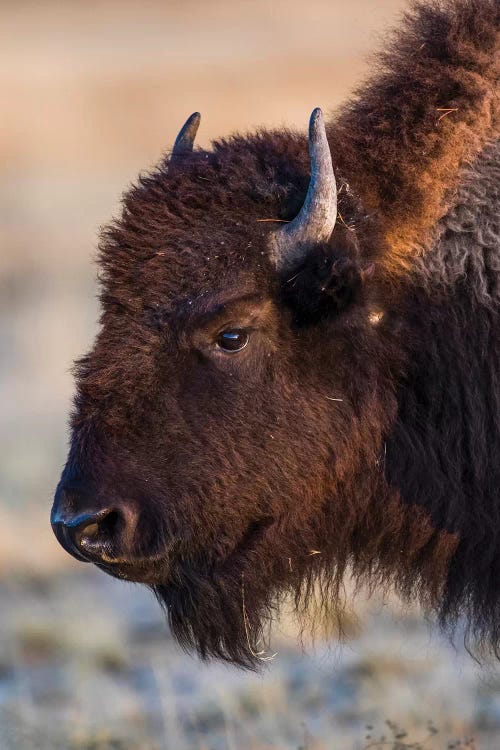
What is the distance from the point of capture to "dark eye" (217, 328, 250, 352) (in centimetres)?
430

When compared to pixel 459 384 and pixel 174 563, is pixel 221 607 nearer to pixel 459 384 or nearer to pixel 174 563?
pixel 174 563

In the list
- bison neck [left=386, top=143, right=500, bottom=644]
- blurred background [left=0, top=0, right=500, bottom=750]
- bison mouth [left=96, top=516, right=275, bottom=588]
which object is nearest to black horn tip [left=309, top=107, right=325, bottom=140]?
bison neck [left=386, top=143, right=500, bottom=644]

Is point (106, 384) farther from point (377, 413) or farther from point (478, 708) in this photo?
point (478, 708)

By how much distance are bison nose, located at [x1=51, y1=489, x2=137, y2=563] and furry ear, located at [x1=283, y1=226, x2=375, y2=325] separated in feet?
2.91

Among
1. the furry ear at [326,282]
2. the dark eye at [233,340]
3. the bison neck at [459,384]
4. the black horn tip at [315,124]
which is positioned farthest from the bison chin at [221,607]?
the black horn tip at [315,124]

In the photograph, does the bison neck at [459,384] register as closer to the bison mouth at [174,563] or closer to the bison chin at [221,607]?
the bison mouth at [174,563]

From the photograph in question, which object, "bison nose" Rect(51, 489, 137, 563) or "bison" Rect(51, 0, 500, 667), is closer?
"bison nose" Rect(51, 489, 137, 563)

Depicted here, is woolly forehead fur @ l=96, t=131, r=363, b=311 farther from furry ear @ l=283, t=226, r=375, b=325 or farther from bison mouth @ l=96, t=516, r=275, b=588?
bison mouth @ l=96, t=516, r=275, b=588

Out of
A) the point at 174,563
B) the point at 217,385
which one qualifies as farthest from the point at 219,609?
the point at 217,385

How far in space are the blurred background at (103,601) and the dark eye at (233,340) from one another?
0.94 metres

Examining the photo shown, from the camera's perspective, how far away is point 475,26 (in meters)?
4.62

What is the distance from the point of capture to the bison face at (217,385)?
4.22 meters

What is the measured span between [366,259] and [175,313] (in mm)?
674

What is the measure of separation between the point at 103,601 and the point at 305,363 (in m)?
4.01
